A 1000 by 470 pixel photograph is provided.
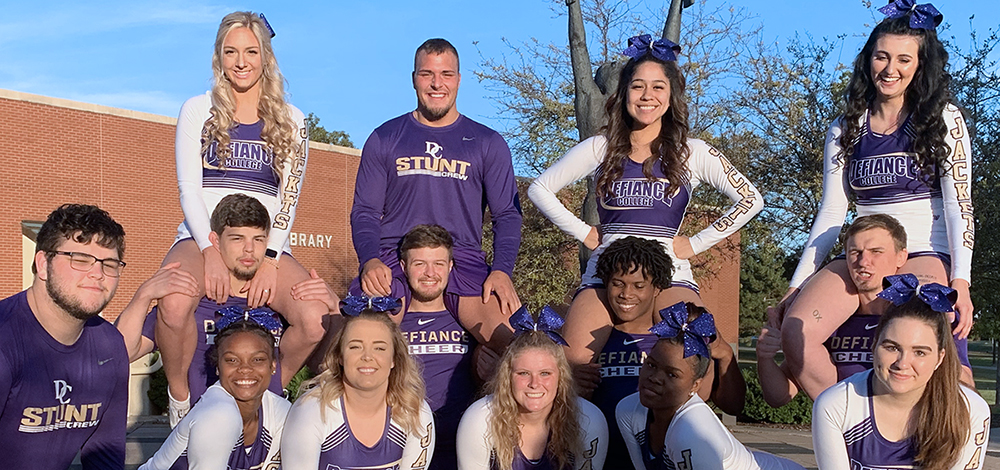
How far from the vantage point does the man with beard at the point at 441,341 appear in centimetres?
546

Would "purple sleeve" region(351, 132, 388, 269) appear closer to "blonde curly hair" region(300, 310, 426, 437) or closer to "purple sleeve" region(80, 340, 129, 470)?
"blonde curly hair" region(300, 310, 426, 437)

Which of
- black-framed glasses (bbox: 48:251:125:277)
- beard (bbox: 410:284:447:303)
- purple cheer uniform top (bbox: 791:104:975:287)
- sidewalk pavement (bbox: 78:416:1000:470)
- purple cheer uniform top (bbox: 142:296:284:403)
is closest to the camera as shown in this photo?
black-framed glasses (bbox: 48:251:125:277)

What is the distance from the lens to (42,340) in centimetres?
389

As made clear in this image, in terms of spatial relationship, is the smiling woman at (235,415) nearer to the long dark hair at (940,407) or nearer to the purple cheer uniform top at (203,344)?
the purple cheer uniform top at (203,344)

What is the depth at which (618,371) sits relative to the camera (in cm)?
542

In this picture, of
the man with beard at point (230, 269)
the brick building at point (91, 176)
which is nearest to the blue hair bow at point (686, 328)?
the man with beard at point (230, 269)

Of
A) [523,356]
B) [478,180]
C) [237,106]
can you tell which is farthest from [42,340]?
[478,180]

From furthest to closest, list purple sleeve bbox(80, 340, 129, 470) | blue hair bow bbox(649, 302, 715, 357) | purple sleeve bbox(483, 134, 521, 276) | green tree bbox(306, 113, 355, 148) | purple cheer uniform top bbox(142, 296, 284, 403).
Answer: green tree bbox(306, 113, 355, 148) → purple sleeve bbox(483, 134, 521, 276) → purple cheer uniform top bbox(142, 296, 284, 403) → blue hair bow bbox(649, 302, 715, 357) → purple sleeve bbox(80, 340, 129, 470)

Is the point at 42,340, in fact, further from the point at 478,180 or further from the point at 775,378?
the point at 775,378

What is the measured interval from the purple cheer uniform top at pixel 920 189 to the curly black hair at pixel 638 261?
1140mm

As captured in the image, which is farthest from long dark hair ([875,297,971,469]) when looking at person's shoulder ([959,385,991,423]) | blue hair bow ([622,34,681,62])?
blue hair bow ([622,34,681,62])

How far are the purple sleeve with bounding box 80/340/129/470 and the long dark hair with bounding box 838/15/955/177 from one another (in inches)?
155

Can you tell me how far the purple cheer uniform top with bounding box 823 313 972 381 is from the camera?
5031 mm

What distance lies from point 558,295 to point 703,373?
1391 centimetres
